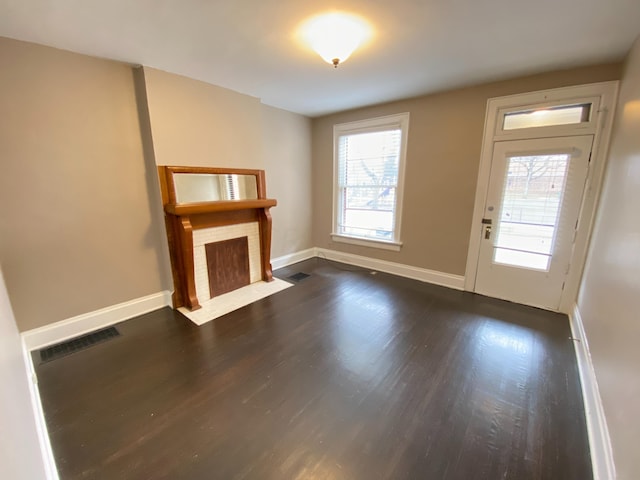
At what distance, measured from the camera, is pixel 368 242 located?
4.17 metres

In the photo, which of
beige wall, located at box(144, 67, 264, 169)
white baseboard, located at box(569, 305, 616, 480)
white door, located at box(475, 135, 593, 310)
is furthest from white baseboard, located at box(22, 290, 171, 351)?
white door, located at box(475, 135, 593, 310)

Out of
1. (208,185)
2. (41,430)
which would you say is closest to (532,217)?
(208,185)

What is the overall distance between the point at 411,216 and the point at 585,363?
2233 millimetres

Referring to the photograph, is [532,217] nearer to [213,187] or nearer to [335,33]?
[335,33]

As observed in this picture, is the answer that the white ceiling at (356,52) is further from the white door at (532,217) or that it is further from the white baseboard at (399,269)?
the white baseboard at (399,269)

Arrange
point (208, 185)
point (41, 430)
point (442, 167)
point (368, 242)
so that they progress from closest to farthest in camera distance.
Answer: point (41, 430) → point (208, 185) → point (442, 167) → point (368, 242)

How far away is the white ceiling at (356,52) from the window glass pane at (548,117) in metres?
0.38

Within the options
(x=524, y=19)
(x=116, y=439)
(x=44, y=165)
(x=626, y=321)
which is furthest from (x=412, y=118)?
(x=116, y=439)

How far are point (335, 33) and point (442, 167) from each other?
82.8 inches

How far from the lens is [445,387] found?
1805 mm

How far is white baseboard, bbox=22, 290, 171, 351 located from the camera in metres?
2.23

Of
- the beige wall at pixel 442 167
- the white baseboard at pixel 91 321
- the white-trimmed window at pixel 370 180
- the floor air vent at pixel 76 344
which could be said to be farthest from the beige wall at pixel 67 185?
the beige wall at pixel 442 167

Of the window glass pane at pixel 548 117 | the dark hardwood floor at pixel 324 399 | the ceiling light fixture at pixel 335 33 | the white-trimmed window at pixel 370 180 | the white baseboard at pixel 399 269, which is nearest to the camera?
the dark hardwood floor at pixel 324 399

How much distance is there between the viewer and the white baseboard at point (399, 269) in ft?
11.3
